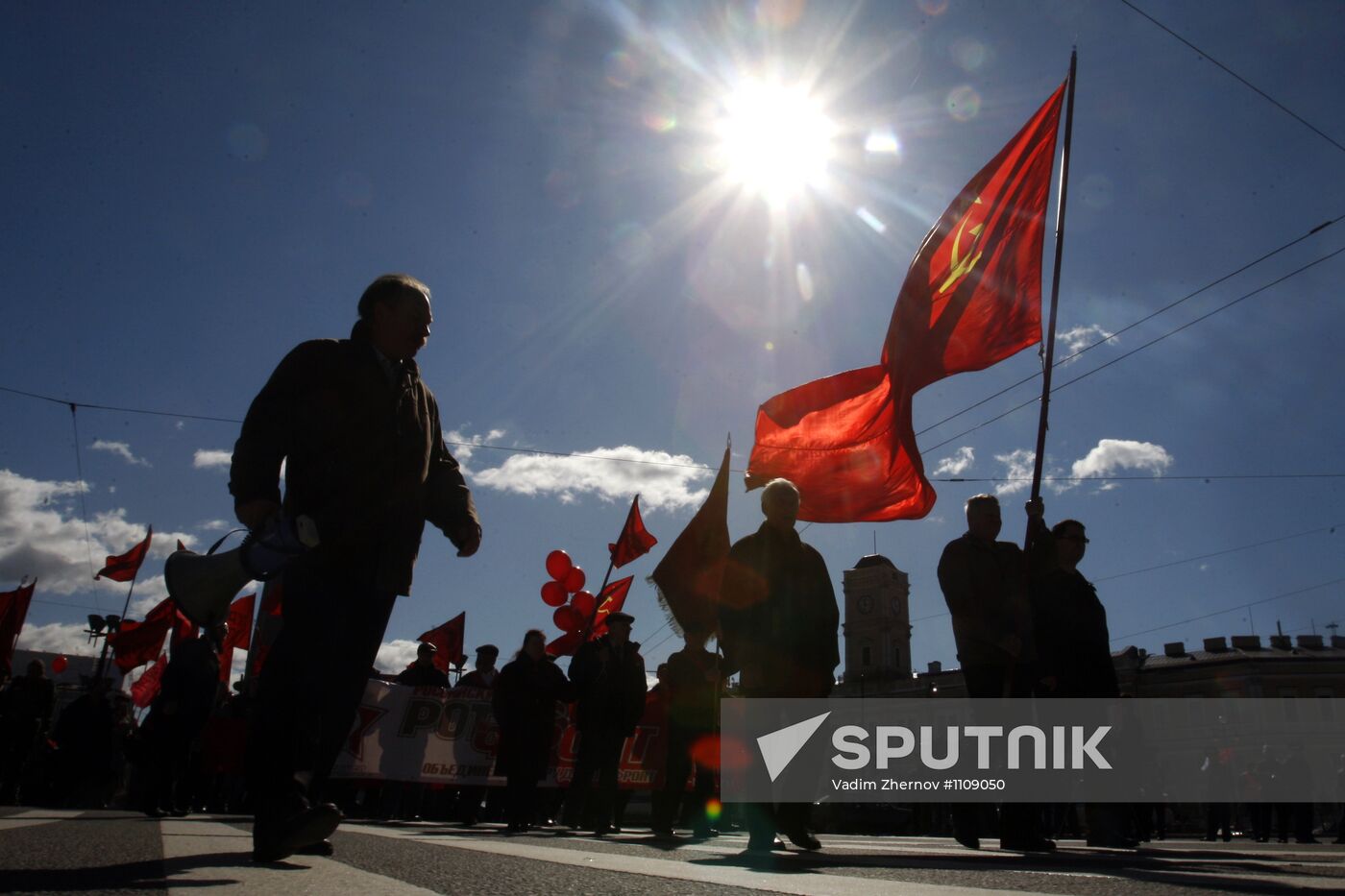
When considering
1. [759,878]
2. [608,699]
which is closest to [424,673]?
[608,699]

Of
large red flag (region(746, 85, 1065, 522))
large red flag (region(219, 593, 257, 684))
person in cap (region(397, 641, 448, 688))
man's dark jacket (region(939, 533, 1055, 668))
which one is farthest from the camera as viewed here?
large red flag (region(219, 593, 257, 684))

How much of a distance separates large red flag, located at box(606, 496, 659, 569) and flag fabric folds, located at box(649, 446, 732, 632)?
569 cm

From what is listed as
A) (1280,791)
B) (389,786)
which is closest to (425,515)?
(389,786)

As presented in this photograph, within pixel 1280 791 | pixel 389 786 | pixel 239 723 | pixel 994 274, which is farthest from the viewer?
pixel 1280 791

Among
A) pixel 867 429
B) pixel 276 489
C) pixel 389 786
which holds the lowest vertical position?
pixel 389 786

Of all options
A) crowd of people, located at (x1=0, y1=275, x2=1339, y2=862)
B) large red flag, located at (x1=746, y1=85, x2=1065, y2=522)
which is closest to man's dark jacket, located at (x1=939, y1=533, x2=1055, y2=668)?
crowd of people, located at (x1=0, y1=275, x2=1339, y2=862)

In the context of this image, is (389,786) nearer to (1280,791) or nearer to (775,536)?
(775,536)

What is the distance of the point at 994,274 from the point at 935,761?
3638mm

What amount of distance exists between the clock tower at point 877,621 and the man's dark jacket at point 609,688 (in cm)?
9296

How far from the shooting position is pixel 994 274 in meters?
7.26

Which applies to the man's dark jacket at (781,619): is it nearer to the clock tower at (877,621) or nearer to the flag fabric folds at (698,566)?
the flag fabric folds at (698,566)

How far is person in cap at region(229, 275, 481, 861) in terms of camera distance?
2.36m

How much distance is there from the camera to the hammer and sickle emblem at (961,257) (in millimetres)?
7473

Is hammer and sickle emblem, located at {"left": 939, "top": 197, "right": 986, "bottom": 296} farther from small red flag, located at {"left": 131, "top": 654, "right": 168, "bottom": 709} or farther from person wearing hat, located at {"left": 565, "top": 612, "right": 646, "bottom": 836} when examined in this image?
small red flag, located at {"left": 131, "top": 654, "right": 168, "bottom": 709}
